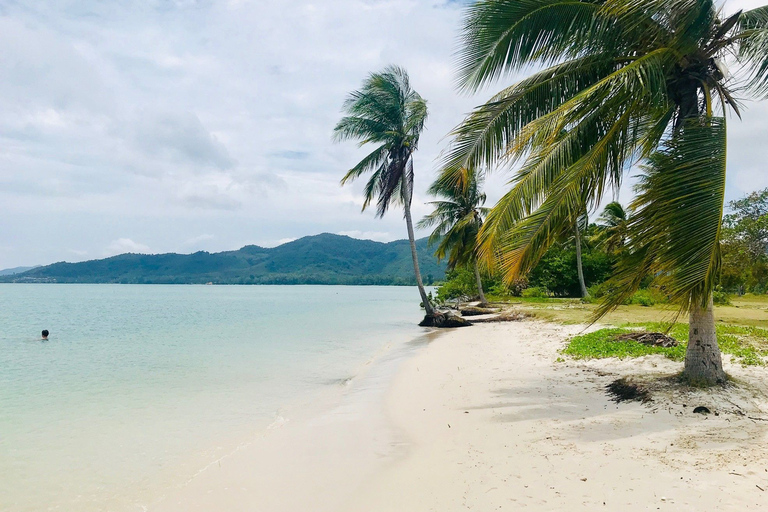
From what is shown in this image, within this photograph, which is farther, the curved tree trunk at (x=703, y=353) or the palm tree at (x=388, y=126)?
the palm tree at (x=388, y=126)

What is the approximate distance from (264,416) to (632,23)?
7.96 metres

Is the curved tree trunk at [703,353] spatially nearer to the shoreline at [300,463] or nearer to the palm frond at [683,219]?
the palm frond at [683,219]

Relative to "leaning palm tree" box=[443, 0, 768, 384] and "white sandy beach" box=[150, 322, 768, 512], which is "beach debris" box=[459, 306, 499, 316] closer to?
"white sandy beach" box=[150, 322, 768, 512]

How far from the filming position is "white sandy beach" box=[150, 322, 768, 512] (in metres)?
3.46

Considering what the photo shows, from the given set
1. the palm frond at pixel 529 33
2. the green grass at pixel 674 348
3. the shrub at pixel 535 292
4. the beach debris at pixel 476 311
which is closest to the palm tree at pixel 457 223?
the beach debris at pixel 476 311

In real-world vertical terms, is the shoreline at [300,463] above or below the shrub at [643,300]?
below

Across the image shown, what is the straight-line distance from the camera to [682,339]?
954 cm

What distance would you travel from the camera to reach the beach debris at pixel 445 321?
19523 mm

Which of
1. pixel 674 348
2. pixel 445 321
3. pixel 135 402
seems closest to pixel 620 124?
pixel 674 348

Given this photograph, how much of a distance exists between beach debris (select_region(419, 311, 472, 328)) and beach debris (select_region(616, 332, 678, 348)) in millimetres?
9669

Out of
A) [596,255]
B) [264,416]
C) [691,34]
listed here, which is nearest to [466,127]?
[691,34]

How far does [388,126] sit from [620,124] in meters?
16.5

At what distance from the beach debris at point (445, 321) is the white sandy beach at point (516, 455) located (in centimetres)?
1194

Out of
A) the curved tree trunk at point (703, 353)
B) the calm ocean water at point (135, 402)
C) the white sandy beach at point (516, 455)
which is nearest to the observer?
the white sandy beach at point (516, 455)
